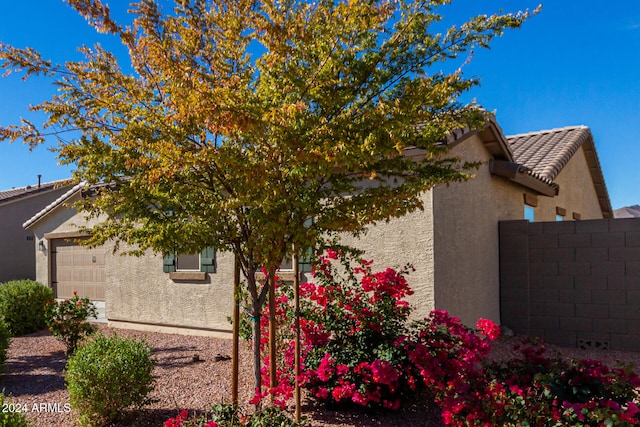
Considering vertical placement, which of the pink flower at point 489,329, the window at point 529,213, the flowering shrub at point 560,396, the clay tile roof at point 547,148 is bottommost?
the flowering shrub at point 560,396

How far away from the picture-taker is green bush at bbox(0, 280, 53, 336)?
12.3m

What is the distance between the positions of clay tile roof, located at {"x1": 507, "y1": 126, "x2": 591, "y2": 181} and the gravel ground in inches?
168

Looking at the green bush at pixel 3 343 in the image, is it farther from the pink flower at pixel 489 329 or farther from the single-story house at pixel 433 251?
the pink flower at pixel 489 329

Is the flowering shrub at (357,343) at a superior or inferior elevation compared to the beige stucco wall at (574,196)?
inferior

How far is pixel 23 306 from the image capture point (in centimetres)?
1252

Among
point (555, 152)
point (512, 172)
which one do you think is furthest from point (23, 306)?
point (555, 152)

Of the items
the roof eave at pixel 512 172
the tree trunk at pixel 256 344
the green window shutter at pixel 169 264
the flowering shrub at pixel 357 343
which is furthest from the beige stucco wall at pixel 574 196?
the tree trunk at pixel 256 344

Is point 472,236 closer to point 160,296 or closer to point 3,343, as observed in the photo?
point 160,296

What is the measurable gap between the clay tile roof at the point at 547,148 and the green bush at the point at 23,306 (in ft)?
37.6

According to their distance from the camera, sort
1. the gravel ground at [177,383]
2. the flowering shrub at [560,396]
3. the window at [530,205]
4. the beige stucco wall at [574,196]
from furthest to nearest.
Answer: the beige stucco wall at [574,196] < the window at [530,205] < the gravel ground at [177,383] < the flowering shrub at [560,396]

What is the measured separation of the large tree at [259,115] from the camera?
4.55m

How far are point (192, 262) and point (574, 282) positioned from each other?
8.33 m

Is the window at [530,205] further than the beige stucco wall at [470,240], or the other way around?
the window at [530,205]

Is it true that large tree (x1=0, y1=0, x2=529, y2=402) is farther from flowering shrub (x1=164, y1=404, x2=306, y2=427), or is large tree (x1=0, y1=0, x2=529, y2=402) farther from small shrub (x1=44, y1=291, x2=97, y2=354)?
small shrub (x1=44, y1=291, x2=97, y2=354)
